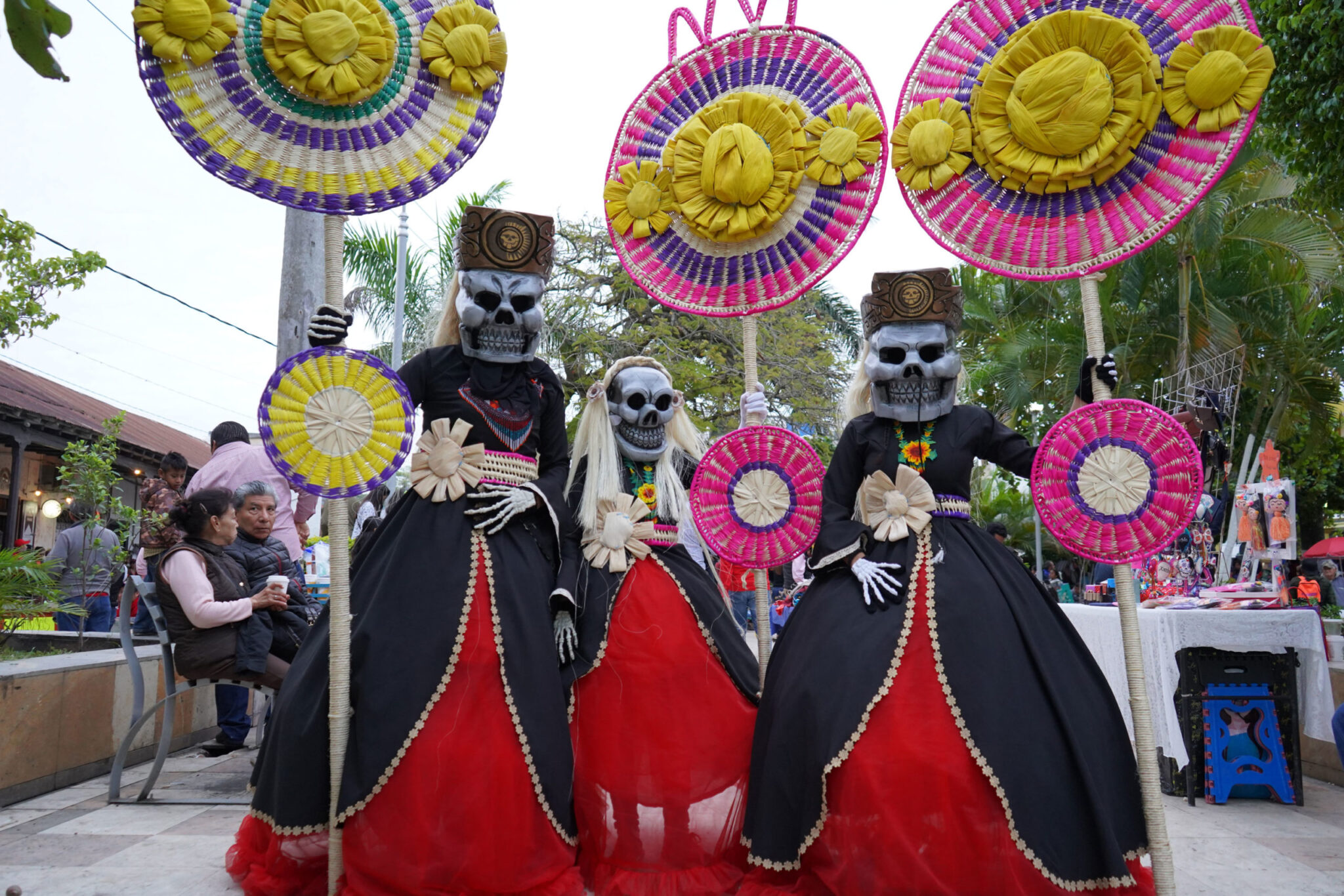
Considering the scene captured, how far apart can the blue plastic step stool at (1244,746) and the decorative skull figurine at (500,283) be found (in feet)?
12.1

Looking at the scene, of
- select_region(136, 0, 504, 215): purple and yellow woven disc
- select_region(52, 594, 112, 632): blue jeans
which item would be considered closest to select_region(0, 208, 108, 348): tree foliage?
select_region(52, 594, 112, 632): blue jeans

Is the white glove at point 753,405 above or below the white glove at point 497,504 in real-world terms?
above

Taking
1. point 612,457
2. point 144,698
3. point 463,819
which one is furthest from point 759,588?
point 144,698

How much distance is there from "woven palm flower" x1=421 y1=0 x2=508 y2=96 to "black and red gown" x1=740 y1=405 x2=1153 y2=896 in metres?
1.90

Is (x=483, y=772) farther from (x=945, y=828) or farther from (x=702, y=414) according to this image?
(x=702, y=414)

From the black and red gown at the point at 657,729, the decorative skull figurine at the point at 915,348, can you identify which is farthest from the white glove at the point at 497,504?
the decorative skull figurine at the point at 915,348

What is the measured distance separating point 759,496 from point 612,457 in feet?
2.07

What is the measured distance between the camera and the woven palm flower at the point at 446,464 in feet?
10.3

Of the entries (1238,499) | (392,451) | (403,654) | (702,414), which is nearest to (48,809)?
(403,654)

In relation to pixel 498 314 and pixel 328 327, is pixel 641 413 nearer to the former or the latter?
pixel 498 314

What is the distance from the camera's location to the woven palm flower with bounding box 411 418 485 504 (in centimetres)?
313

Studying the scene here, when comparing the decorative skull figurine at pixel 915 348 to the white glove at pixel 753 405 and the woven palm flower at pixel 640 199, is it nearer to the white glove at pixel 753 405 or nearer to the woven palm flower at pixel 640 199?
the white glove at pixel 753 405

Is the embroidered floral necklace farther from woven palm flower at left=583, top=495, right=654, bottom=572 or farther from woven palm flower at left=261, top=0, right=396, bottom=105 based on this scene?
woven palm flower at left=261, top=0, right=396, bottom=105

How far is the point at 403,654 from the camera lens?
2852mm
